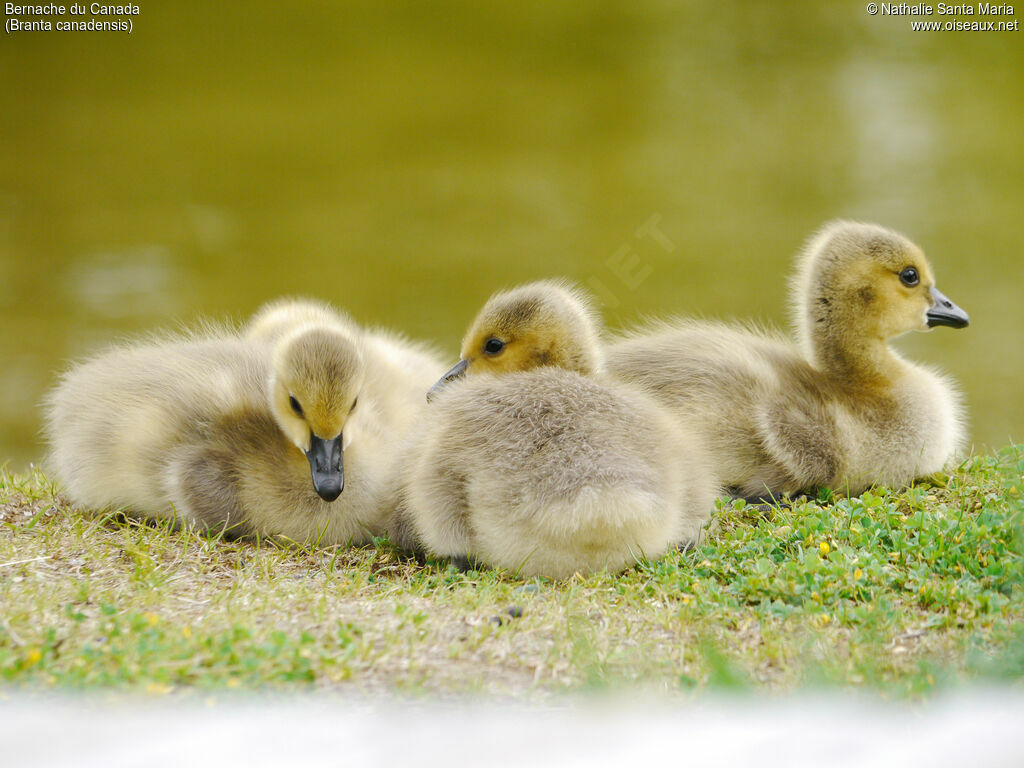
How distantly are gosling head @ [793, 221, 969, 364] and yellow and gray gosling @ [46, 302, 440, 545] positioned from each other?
1.68m

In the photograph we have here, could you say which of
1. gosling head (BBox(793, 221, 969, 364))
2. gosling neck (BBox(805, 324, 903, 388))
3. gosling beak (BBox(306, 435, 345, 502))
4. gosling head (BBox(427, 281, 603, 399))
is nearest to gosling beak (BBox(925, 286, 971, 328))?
gosling head (BBox(793, 221, 969, 364))

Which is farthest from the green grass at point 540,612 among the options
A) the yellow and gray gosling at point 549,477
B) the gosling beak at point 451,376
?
the gosling beak at point 451,376

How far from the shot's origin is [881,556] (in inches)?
125

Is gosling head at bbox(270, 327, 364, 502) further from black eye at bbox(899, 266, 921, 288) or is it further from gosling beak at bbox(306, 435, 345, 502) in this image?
black eye at bbox(899, 266, 921, 288)

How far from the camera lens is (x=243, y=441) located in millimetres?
3688

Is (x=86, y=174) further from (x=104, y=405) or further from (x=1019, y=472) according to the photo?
(x=1019, y=472)

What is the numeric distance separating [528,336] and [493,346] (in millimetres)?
132

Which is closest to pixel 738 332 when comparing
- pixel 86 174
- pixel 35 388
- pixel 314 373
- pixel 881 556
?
pixel 881 556

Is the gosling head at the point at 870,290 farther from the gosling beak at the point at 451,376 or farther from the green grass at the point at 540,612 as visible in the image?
the gosling beak at the point at 451,376

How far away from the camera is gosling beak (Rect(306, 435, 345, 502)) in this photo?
3398 mm

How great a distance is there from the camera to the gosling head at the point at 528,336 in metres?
3.83

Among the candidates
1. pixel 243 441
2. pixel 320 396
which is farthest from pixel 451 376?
pixel 243 441

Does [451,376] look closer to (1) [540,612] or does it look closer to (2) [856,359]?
(1) [540,612]

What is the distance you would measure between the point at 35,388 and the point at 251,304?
5.09 ft
